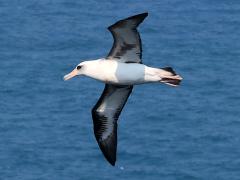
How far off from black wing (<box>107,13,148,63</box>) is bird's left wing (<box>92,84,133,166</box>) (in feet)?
5.73

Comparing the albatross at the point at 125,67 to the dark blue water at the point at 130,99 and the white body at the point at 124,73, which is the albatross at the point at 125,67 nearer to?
the white body at the point at 124,73

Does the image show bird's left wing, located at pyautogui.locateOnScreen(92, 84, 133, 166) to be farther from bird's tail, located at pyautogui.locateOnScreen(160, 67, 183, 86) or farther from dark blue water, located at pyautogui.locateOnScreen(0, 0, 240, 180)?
dark blue water, located at pyautogui.locateOnScreen(0, 0, 240, 180)

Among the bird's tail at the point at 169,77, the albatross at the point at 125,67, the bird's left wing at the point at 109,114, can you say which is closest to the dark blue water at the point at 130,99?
the bird's left wing at the point at 109,114

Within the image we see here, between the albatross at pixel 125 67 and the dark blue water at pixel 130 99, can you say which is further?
the dark blue water at pixel 130 99

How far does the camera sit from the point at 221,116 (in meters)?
93.3

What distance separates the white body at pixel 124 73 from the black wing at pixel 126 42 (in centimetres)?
18

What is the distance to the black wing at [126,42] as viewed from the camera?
2645 cm

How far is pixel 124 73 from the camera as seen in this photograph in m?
27.5

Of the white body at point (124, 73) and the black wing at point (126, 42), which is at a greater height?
the black wing at point (126, 42)

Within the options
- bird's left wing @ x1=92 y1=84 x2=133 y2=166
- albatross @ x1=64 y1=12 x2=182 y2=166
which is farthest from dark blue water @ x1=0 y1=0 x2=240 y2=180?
albatross @ x1=64 y1=12 x2=182 y2=166

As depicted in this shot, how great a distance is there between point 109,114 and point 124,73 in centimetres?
252

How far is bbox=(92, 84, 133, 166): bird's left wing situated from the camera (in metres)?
29.5

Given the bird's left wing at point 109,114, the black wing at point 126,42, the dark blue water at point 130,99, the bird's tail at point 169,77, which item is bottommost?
the dark blue water at point 130,99

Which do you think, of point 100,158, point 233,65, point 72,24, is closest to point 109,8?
point 72,24
